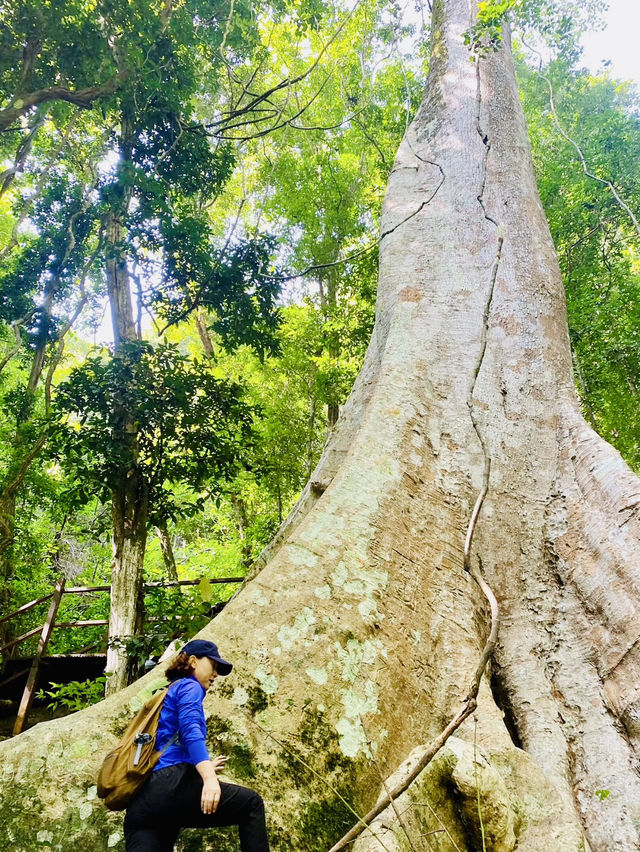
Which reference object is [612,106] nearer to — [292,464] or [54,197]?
[292,464]

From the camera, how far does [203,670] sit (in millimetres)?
1535

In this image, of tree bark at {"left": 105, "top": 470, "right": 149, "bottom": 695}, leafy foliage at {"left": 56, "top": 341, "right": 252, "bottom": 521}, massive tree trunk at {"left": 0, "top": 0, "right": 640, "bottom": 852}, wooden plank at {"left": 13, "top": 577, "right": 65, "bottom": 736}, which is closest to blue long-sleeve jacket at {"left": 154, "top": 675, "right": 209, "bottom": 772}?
massive tree trunk at {"left": 0, "top": 0, "right": 640, "bottom": 852}

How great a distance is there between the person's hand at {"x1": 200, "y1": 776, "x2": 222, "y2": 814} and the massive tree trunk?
13cm

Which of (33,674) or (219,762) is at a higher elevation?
(219,762)

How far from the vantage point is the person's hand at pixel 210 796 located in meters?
1.30

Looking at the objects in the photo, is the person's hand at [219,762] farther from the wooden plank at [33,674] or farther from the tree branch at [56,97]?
the tree branch at [56,97]

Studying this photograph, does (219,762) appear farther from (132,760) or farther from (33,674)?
(33,674)

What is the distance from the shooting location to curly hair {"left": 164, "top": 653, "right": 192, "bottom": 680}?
5.01ft

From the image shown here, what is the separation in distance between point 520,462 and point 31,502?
23.8ft

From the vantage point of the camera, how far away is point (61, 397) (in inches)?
180

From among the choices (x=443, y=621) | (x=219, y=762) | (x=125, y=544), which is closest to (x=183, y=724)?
(x=219, y=762)

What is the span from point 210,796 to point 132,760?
225 millimetres

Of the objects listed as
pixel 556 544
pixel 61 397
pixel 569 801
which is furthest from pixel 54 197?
pixel 569 801

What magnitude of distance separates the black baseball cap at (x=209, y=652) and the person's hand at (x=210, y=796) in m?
0.29
